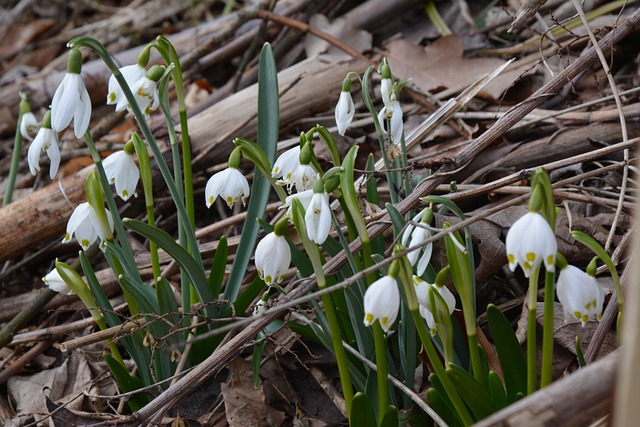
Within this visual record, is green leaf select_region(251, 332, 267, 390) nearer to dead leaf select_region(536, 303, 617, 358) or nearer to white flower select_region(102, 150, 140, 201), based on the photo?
white flower select_region(102, 150, 140, 201)

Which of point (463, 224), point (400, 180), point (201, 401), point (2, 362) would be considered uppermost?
point (463, 224)

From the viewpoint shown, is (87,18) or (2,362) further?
(87,18)

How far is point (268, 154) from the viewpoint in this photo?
1.95 meters

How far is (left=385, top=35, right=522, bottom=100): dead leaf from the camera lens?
109 inches

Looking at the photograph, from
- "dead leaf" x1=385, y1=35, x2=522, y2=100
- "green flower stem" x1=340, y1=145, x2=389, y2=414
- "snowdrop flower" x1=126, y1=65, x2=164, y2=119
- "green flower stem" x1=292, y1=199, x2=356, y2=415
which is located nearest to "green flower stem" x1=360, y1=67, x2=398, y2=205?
"green flower stem" x1=340, y1=145, x2=389, y2=414

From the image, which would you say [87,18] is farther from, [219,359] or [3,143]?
[219,359]

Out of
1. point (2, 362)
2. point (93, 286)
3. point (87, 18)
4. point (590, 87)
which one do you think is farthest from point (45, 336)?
point (87, 18)

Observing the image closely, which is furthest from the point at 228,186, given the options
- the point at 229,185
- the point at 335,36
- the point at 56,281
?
the point at 335,36

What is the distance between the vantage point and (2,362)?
6.87 feet

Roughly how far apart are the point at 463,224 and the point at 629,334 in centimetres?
52

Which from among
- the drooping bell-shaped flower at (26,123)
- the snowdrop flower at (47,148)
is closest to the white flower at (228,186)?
the snowdrop flower at (47,148)

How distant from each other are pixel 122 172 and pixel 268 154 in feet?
1.35

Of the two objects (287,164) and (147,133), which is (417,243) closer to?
(287,164)

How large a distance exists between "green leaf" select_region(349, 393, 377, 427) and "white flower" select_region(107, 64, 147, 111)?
0.86m
